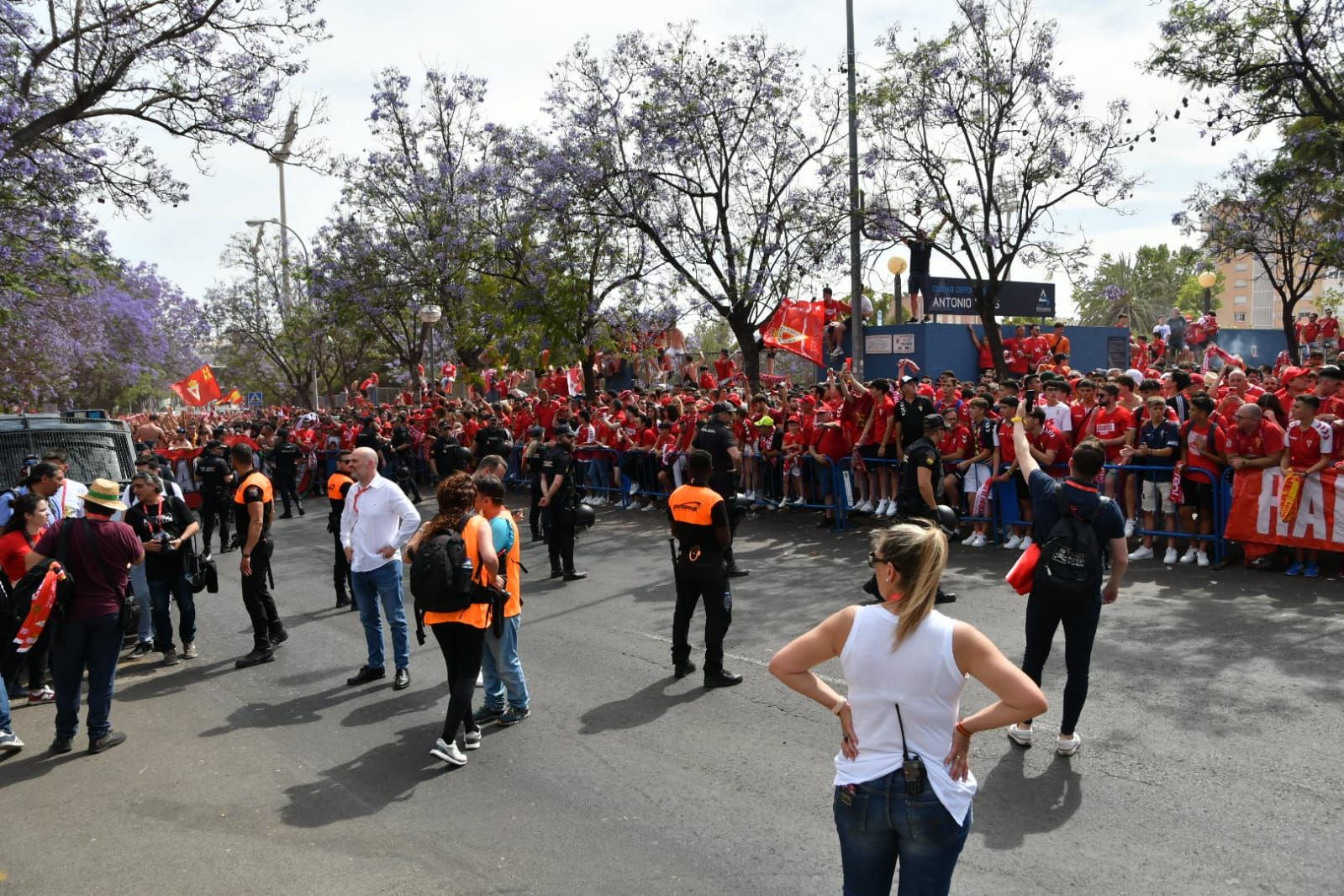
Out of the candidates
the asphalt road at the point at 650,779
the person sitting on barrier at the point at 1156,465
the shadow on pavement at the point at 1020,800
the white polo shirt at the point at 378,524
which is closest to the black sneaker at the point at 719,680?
the asphalt road at the point at 650,779

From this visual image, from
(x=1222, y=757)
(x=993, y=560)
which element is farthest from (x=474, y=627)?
(x=993, y=560)

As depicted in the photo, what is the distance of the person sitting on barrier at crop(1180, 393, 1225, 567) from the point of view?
35.4ft

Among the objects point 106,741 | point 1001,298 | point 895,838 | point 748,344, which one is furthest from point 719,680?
point 1001,298

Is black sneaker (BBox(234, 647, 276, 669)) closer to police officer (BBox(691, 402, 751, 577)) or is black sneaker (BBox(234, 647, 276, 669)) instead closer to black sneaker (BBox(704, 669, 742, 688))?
black sneaker (BBox(704, 669, 742, 688))

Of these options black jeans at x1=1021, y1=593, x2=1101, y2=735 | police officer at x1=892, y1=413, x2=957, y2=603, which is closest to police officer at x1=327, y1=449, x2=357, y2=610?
police officer at x1=892, y1=413, x2=957, y2=603

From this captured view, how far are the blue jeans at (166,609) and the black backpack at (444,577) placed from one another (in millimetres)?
4274

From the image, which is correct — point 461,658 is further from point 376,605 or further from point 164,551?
point 164,551

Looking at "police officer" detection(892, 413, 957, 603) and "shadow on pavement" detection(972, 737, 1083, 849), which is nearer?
"shadow on pavement" detection(972, 737, 1083, 849)

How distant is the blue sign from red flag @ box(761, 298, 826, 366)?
567 cm

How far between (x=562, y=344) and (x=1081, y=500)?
18.5 metres

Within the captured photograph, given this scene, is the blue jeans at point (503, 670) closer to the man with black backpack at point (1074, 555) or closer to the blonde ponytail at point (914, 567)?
the man with black backpack at point (1074, 555)

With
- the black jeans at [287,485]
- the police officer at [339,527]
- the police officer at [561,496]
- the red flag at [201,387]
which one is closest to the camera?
the police officer at [339,527]

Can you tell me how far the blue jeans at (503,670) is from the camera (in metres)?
6.85

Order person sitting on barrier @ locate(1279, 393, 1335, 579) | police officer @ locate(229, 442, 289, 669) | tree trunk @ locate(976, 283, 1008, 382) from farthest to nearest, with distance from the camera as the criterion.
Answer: tree trunk @ locate(976, 283, 1008, 382), person sitting on barrier @ locate(1279, 393, 1335, 579), police officer @ locate(229, 442, 289, 669)
